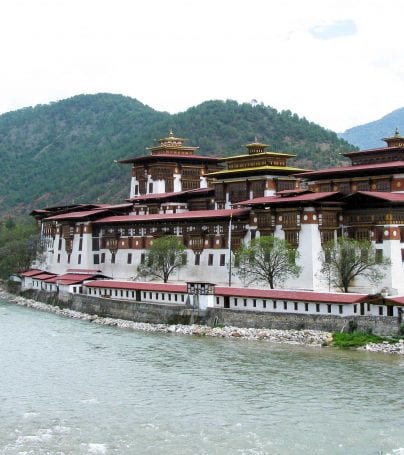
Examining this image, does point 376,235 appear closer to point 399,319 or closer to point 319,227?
point 319,227

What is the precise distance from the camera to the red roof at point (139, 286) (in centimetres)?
6270

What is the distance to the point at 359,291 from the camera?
59688mm

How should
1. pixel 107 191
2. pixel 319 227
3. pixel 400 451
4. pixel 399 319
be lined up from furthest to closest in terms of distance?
pixel 107 191 → pixel 319 227 → pixel 399 319 → pixel 400 451

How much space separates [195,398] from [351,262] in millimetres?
23384

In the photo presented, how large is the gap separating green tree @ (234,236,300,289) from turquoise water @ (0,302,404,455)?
987cm

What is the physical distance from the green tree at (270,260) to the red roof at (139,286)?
15.6 feet

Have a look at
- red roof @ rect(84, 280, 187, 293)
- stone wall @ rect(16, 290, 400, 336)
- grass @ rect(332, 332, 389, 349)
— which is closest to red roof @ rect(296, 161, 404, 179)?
red roof @ rect(84, 280, 187, 293)

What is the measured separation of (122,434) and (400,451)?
9718 millimetres

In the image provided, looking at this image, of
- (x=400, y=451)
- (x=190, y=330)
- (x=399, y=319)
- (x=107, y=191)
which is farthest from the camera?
(x=107, y=191)

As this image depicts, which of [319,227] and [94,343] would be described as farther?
[319,227]

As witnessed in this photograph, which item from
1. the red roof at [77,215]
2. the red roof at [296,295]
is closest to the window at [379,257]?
the red roof at [296,295]

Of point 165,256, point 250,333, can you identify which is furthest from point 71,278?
point 250,333

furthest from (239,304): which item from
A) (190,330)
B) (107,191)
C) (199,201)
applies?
(107,191)

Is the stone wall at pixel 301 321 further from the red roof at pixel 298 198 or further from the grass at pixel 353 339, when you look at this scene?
the red roof at pixel 298 198
